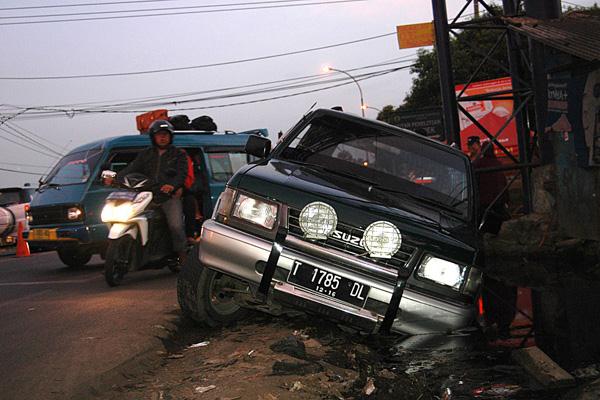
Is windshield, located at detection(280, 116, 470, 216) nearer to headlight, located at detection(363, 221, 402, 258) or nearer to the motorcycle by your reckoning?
headlight, located at detection(363, 221, 402, 258)

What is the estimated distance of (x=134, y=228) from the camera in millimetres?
6660

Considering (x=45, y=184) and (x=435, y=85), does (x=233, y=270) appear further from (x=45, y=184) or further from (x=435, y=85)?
(x=435, y=85)

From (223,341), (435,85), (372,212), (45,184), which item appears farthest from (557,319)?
(435,85)

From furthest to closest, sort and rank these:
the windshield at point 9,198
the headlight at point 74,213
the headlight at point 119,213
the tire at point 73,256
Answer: the windshield at point 9,198, the tire at point 73,256, the headlight at point 74,213, the headlight at point 119,213

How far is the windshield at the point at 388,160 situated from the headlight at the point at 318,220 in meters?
0.84

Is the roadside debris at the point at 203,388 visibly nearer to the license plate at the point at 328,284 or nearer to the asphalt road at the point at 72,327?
the asphalt road at the point at 72,327

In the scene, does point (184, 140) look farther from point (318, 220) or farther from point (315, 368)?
point (315, 368)

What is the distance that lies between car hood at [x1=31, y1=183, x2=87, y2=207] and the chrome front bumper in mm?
5856

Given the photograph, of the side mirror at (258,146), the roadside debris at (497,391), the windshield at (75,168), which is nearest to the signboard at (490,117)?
the windshield at (75,168)

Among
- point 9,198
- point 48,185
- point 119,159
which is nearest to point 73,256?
point 48,185

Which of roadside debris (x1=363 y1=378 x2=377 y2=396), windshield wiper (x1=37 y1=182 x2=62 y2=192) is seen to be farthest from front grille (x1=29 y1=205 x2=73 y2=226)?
roadside debris (x1=363 y1=378 x2=377 y2=396)

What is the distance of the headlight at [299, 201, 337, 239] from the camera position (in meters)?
3.75

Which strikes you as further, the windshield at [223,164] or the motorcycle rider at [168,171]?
the windshield at [223,164]

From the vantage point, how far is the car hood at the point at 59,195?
29.8 ft
